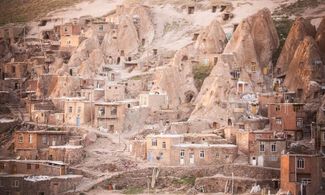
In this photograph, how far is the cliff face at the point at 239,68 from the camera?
170 ft

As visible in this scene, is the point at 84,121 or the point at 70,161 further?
the point at 84,121

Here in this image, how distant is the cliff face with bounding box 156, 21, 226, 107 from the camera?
5406cm

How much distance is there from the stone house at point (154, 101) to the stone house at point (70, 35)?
772 cm

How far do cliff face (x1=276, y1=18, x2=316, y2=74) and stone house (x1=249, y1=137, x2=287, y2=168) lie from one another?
7285mm

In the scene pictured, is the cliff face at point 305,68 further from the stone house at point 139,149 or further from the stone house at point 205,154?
the stone house at point 139,149

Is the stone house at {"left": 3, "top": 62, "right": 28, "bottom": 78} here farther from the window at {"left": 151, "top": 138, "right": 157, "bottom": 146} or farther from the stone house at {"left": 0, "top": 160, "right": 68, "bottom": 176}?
the window at {"left": 151, "top": 138, "right": 157, "bottom": 146}

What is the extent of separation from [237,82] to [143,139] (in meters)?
5.21

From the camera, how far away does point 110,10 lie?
67.4 m

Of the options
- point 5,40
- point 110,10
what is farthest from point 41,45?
point 110,10

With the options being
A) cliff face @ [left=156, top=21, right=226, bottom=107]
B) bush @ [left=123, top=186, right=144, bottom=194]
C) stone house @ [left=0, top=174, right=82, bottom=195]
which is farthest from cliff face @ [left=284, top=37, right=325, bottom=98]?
stone house @ [left=0, top=174, right=82, bottom=195]

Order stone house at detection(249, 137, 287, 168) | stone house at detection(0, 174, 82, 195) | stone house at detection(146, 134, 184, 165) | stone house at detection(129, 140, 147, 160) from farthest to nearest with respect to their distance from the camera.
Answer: stone house at detection(129, 140, 147, 160), stone house at detection(146, 134, 184, 165), stone house at detection(249, 137, 287, 168), stone house at detection(0, 174, 82, 195)

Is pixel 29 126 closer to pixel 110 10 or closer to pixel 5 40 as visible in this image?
pixel 5 40

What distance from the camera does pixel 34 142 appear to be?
5103cm

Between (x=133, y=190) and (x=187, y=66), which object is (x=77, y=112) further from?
(x=133, y=190)
